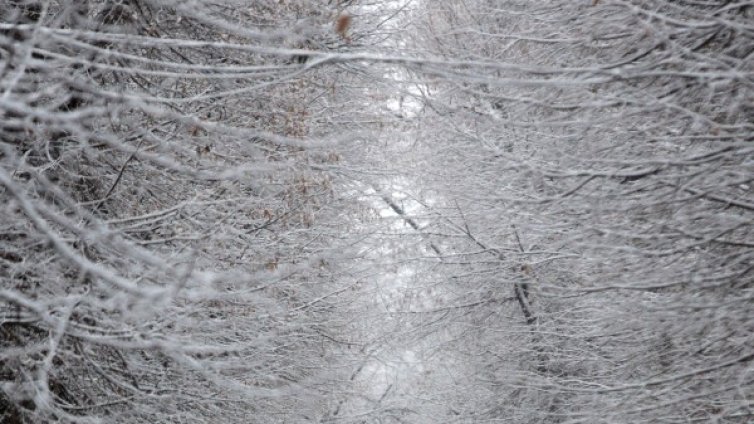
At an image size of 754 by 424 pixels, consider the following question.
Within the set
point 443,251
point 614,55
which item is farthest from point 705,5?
point 443,251

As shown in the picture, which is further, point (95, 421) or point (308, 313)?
point (308, 313)

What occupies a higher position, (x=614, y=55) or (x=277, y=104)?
(x=614, y=55)

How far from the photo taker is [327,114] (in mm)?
10156

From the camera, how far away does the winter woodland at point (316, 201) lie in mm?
3527

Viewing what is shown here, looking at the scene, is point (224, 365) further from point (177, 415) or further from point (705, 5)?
point (705, 5)

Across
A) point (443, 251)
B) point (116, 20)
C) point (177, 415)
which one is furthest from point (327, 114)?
point (177, 415)

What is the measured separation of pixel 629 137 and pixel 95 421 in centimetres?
381

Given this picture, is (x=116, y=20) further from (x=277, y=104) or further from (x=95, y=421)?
(x=95, y=421)

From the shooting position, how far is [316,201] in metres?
8.33

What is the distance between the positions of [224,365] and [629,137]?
3331 mm

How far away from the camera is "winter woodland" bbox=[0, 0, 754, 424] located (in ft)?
11.6

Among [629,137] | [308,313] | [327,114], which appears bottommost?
[308,313]

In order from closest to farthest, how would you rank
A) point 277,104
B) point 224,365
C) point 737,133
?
point 224,365 < point 737,133 < point 277,104

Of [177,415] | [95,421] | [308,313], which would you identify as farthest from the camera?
[308,313]
